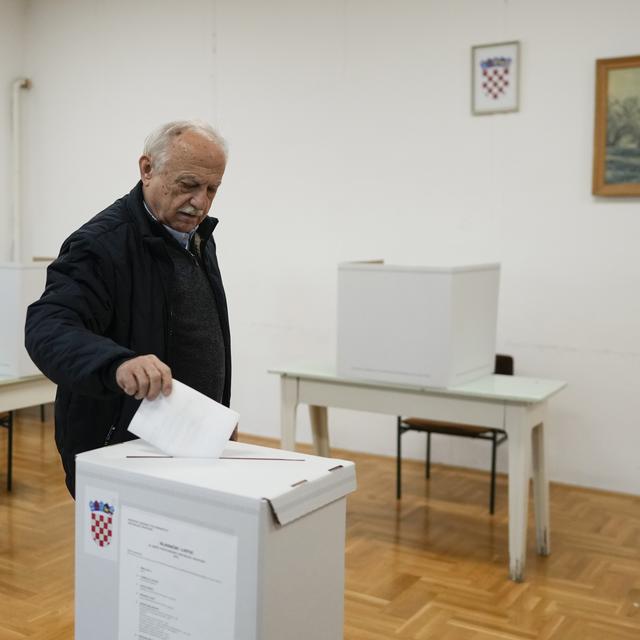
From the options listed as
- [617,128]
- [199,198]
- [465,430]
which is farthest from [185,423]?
[617,128]

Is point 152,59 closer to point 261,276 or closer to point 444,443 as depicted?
point 261,276

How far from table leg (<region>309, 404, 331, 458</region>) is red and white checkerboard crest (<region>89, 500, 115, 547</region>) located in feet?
8.29

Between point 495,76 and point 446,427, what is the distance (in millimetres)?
1836

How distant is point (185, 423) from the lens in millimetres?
1598

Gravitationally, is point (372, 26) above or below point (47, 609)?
above

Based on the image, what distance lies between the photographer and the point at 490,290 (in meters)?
3.67

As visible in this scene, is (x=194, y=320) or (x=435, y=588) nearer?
(x=194, y=320)

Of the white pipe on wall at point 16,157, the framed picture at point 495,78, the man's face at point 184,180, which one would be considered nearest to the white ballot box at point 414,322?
the framed picture at point 495,78

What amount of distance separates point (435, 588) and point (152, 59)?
4.03m

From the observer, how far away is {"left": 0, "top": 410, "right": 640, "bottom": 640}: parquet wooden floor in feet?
9.61

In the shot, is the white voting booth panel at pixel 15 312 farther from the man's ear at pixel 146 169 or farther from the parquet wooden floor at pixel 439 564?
the man's ear at pixel 146 169

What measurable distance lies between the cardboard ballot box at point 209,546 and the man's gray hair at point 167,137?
64cm

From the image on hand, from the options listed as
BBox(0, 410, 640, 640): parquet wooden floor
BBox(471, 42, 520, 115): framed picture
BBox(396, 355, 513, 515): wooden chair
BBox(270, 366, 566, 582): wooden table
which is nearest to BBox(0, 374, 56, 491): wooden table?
BBox(0, 410, 640, 640): parquet wooden floor

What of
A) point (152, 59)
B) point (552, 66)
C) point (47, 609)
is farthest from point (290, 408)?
point (152, 59)
